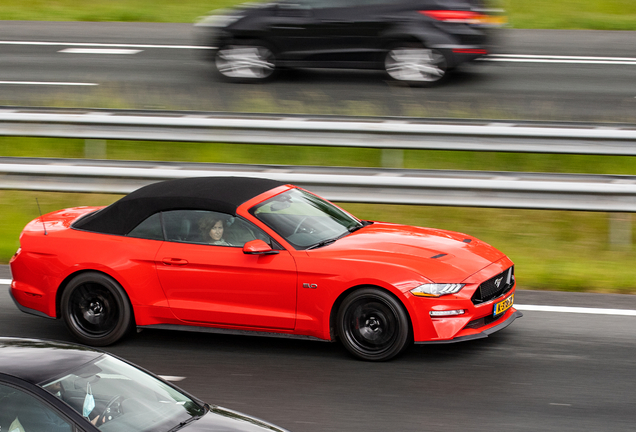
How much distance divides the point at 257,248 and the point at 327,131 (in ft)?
12.0

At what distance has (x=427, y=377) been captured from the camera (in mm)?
6047

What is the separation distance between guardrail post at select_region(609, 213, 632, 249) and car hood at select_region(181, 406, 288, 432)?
6396 millimetres

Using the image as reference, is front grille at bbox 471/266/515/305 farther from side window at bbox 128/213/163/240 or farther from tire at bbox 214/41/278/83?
tire at bbox 214/41/278/83

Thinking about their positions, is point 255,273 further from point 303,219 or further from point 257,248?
point 303,219

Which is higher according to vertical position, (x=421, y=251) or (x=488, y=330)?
(x=421, y=251)

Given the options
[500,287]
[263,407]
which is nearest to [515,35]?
[500,287]

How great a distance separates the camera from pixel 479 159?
10.9m

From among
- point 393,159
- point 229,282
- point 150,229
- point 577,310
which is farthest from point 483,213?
point 150,229

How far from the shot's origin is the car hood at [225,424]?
12.3ft

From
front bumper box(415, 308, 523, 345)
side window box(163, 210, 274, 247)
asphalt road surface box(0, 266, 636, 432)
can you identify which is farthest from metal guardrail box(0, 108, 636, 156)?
side window box(163, 210, 274, 247)

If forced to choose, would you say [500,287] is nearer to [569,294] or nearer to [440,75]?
[569,294]

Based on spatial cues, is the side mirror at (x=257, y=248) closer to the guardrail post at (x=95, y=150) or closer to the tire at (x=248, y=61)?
the guardrail post at (x=95, y=150)

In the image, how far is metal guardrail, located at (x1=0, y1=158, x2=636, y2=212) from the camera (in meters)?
8.89

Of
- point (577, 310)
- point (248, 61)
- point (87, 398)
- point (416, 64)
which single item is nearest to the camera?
point (87, 398)
